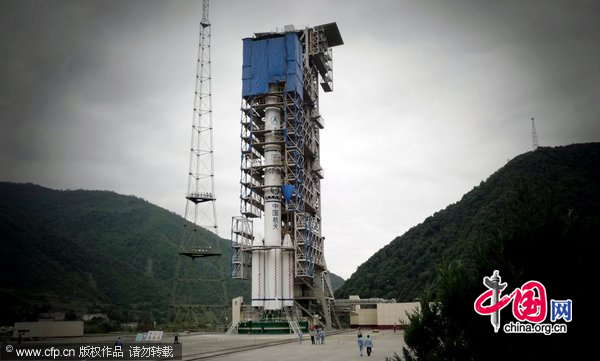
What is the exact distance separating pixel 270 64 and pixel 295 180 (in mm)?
18256

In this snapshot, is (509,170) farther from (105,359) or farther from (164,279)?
(105,359)

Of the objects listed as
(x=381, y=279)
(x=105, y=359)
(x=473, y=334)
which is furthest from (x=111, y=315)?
(x=473, y=334)

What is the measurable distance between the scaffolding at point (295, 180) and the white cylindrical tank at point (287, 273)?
1.87m

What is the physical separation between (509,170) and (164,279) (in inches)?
3950

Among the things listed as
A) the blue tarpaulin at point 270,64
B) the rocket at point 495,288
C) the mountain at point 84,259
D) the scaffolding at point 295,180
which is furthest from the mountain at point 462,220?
the rocket at point 495,288

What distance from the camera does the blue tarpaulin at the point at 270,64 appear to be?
7719cm

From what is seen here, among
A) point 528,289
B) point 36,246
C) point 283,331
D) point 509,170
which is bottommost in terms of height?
point 283,331

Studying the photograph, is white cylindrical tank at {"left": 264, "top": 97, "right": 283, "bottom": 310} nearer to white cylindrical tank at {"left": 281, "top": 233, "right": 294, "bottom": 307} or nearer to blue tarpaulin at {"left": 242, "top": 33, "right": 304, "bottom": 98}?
white cylindrical tank at {"left": 281, "top": 233, "right": 294, "bottom": 307}

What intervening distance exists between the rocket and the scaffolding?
58.8 metres

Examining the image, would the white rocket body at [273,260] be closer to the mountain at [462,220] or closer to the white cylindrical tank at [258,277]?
the white cylindrical tank at [258,277]

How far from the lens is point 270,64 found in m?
78.2

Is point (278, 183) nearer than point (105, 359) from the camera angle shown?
No

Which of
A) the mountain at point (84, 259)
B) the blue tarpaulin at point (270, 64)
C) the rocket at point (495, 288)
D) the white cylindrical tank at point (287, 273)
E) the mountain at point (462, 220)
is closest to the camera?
the rocket at point (495, 288)

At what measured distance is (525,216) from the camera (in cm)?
1391
